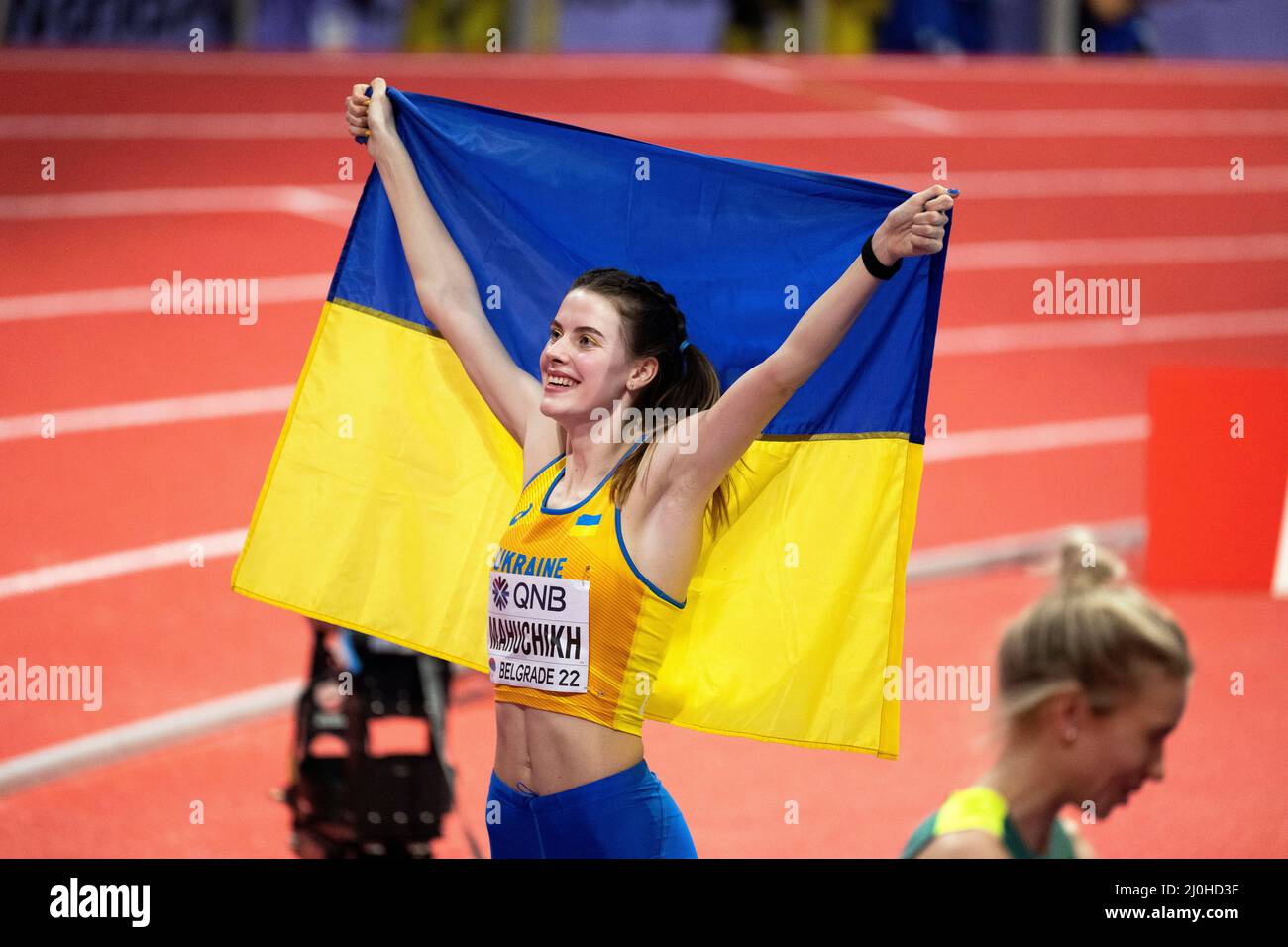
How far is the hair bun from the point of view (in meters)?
2.70

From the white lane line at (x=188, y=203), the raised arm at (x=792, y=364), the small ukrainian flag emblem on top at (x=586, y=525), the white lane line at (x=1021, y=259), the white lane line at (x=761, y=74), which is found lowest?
the small ukrainian flag emblem on top at (x=586, y=525)

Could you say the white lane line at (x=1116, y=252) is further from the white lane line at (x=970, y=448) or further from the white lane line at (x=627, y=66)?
the white lane line at (x=627, y=66)

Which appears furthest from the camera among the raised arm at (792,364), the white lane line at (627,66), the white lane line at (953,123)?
the white lane line at (627,66)

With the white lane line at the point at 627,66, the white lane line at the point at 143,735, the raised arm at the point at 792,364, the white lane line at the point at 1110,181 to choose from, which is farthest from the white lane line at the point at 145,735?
the white lane line at the point at 627,66

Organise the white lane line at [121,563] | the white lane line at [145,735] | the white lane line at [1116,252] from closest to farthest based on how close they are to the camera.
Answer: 1. the white lane line at [145,735]
2. the white lane line at [121,563]
3. the white lane line at [1116,252]

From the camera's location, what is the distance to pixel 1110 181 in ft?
47.8

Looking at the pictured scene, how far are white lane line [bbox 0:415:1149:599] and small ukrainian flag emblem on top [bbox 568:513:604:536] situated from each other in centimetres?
506

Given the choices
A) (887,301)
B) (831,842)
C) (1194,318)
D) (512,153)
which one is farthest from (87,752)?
(1194,318)

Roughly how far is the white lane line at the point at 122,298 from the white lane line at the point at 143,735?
15.4 feet

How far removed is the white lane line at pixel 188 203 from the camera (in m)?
12.8

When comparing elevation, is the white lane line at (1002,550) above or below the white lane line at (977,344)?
below

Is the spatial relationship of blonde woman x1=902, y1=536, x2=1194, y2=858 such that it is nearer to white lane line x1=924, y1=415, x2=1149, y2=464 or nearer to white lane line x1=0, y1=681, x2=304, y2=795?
white lane line x1=0, y1=681, x2=304, y2=795

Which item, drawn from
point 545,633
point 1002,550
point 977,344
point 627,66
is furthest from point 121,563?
point 627,66

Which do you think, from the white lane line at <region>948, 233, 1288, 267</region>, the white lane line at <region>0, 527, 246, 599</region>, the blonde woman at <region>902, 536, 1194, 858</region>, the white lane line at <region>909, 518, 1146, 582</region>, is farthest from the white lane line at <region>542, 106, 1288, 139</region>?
the blonde woman at <region>902, 536, 1194, 858</region>
